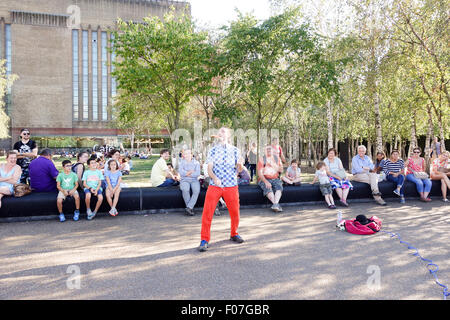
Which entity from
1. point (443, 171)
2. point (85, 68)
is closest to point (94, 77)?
point (85, 68)

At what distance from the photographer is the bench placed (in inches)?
271

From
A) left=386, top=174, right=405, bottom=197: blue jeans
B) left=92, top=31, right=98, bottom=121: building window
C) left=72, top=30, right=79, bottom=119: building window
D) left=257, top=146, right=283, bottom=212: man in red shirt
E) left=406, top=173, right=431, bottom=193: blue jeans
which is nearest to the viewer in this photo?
left=257, top=146, right=283, bottom=212: man in red shirt

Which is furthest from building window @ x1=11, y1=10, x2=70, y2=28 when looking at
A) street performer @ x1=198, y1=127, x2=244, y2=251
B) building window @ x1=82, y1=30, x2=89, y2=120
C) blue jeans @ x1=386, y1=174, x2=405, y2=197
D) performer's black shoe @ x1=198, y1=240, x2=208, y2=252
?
performer's black shoe @ x1=198, y1=240, x2=208, y2=252

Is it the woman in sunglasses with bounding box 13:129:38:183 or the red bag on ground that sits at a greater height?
the woman in sunglasses with bounding box 13:129:38:183

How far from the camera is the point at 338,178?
339 inches

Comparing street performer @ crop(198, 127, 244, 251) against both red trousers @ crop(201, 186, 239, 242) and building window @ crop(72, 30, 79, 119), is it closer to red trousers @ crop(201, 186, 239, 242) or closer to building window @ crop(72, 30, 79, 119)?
red trousers @ crop(201, 186, 239, 242)

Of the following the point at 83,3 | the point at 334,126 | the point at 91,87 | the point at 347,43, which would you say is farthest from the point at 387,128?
the point at 83,3

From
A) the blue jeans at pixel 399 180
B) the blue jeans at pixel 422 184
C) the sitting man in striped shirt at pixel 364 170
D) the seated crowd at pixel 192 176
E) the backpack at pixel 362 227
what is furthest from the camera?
the blue jeans at pixel 422 184

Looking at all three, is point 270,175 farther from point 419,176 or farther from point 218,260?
point 419,176

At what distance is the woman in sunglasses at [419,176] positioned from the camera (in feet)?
29.8

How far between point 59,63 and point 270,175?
6603 cm

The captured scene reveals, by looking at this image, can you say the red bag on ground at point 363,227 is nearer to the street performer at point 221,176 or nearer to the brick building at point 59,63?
the street performer at point 221,176

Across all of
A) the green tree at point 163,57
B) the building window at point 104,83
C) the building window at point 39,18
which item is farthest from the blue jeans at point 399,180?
the building window at point 39,18

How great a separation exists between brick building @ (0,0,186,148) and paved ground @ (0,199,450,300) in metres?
56.4
